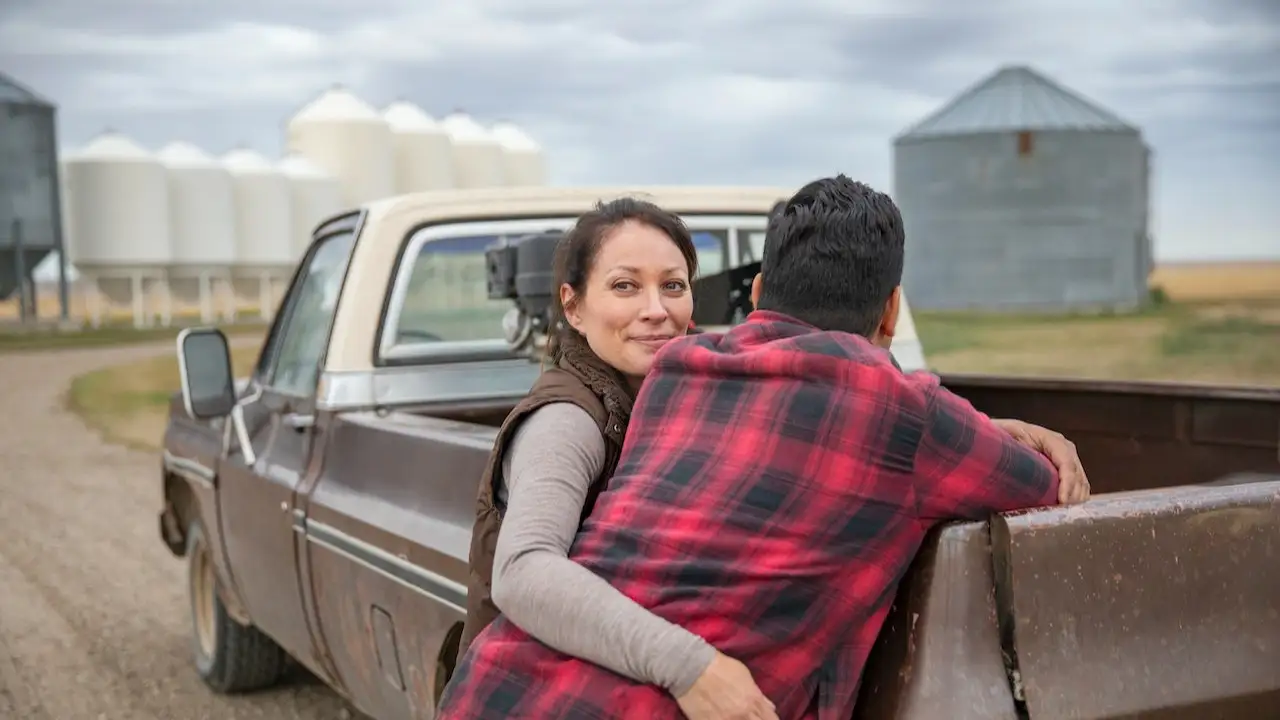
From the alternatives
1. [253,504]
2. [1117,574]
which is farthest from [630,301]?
[253,504]

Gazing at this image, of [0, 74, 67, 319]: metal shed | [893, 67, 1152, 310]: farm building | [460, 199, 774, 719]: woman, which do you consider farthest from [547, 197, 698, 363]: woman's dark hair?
[0, 74, 67, 319]: metal shed

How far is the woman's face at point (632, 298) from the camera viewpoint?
7.51 ft

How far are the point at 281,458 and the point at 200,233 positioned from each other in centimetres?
4095

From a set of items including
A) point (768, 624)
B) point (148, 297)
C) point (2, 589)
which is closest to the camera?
point (768, 624)

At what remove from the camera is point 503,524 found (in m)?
2.03

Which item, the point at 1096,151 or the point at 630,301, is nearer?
the point at 630,301

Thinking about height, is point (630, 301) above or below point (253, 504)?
above

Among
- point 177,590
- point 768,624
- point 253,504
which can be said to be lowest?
point 177,590

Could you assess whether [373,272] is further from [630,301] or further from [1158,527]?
[1158,527]

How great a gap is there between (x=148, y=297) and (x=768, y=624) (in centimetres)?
4311

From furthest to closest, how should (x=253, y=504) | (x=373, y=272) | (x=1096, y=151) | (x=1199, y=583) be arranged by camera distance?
1. (x=1096, y=151)
2. (x=253, y=504)
3. (x=373, y=272)
4. (x=1199, y=583)

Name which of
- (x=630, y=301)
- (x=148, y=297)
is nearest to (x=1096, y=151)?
(x=148, y=297)

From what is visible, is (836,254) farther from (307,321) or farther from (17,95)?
(17,95)

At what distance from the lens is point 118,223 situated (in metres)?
40.8
